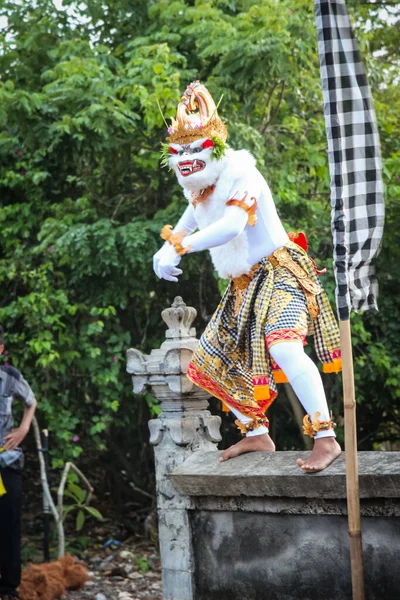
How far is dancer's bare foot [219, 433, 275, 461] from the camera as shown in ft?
14.5

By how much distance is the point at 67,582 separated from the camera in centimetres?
697

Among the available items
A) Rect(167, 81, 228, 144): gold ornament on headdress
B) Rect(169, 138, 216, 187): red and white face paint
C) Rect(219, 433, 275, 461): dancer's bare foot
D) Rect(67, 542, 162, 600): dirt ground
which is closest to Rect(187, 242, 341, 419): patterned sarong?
Rect(219, 433, 275, 461): dancer's bare foot

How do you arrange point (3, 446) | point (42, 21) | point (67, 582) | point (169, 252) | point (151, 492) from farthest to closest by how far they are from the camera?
point (151, 492) → point (42, 21) → point (67, 582) → point (3, 446) → point (169, 252)

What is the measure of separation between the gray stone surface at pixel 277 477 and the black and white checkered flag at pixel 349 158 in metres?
0.66

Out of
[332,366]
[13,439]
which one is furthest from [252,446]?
[13,439]

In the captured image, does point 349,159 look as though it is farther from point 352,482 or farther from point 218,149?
point 352,482

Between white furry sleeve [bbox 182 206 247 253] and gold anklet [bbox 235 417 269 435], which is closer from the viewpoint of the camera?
white furry sleeve [bbox 182 206 247 253]

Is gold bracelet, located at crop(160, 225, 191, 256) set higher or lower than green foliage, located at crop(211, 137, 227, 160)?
lower

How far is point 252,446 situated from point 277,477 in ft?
1.60

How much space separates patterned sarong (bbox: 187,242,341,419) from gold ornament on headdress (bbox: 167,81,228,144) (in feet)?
2.14

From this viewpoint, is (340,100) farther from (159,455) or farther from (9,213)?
(9,213)

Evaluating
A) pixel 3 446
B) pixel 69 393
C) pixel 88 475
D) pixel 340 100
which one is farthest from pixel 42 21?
pixel 340 100

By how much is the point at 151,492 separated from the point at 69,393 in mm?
1411

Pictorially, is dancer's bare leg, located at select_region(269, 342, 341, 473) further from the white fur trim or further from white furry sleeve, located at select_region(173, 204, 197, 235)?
white furry sleeve, located at select_region(173, 204, 197, 235)
